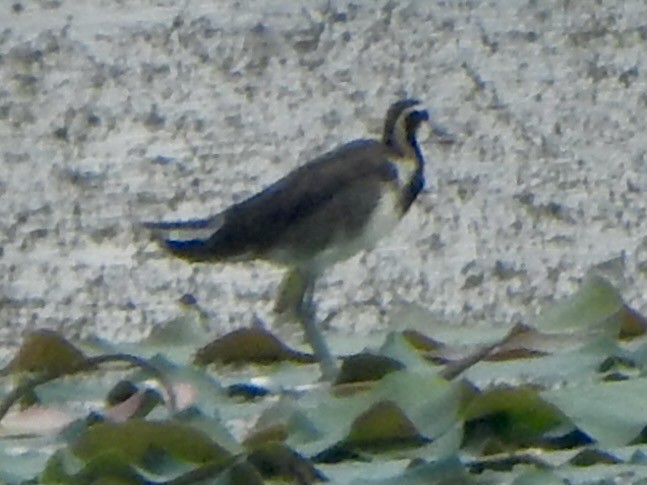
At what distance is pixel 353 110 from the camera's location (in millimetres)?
4949

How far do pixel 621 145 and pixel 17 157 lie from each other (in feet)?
4.65

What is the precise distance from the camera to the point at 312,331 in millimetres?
3682

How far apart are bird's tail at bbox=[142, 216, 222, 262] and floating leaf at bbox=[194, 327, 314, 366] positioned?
103 cm

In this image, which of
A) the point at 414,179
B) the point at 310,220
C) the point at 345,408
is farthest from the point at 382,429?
the point at 414,179

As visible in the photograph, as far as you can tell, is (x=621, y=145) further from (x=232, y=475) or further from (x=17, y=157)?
(x=232, y=475)

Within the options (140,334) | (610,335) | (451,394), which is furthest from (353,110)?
(451,394)

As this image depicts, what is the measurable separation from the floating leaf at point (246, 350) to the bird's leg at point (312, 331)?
59 mm

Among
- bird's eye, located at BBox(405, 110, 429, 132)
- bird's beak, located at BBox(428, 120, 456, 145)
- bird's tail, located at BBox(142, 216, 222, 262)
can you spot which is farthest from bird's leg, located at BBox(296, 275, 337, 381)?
bird's beak, located at BBox(428, 120, 456, 145)

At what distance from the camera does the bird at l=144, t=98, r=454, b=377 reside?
4.04 metres

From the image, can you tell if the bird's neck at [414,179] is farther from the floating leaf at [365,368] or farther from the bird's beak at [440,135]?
the floating leaf at [365,368]

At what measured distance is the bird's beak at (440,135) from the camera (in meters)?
4.74

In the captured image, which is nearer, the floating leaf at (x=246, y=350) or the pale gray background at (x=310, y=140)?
the floating leaf at (x=246, y=350)

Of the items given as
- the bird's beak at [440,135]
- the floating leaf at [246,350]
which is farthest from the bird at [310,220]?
the floating leaf at [246,350]

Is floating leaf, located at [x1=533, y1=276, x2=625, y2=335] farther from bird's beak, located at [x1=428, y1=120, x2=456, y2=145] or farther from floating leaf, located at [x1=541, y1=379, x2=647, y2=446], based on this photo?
bird's beak, located at [x1=428, y1=120, x2=456, y2=145]
